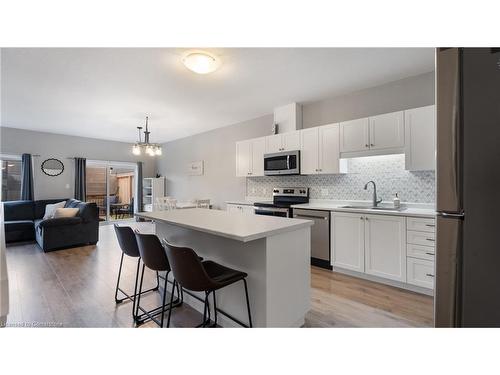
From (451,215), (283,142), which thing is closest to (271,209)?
(283,142)

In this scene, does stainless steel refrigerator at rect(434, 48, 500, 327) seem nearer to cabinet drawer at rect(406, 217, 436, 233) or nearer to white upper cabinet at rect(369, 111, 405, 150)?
cabinet drawer at rect(406, 217, 436, 233)

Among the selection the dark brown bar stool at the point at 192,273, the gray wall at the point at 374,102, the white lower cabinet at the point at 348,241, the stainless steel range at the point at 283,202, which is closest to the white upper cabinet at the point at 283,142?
the gray wall at the point at 374,102

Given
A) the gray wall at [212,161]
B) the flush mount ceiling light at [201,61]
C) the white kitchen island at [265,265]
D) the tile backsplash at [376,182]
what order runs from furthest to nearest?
the gray wall at [212,161], the tile backsplash at [376,182], the flush mount ceiling light at [201,61], the white kitchen island at [265,265]

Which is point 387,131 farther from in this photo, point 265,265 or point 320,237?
point 265,265

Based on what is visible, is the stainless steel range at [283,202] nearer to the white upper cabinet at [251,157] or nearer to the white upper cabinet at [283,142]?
the white upper cabinet at [251,157]

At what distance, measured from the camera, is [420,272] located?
2.59m

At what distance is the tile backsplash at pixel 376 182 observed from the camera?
3.01 meters

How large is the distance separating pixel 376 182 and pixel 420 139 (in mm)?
814

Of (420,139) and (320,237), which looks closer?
(420,139)

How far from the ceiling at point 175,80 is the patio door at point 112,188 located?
8.00 ft

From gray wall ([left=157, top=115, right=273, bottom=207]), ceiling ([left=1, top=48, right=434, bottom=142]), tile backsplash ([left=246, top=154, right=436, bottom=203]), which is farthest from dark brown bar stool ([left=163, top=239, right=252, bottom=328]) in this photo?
gray wall ([left=157, top=115, right=273, bottom=207])

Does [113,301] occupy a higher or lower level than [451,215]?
lower
